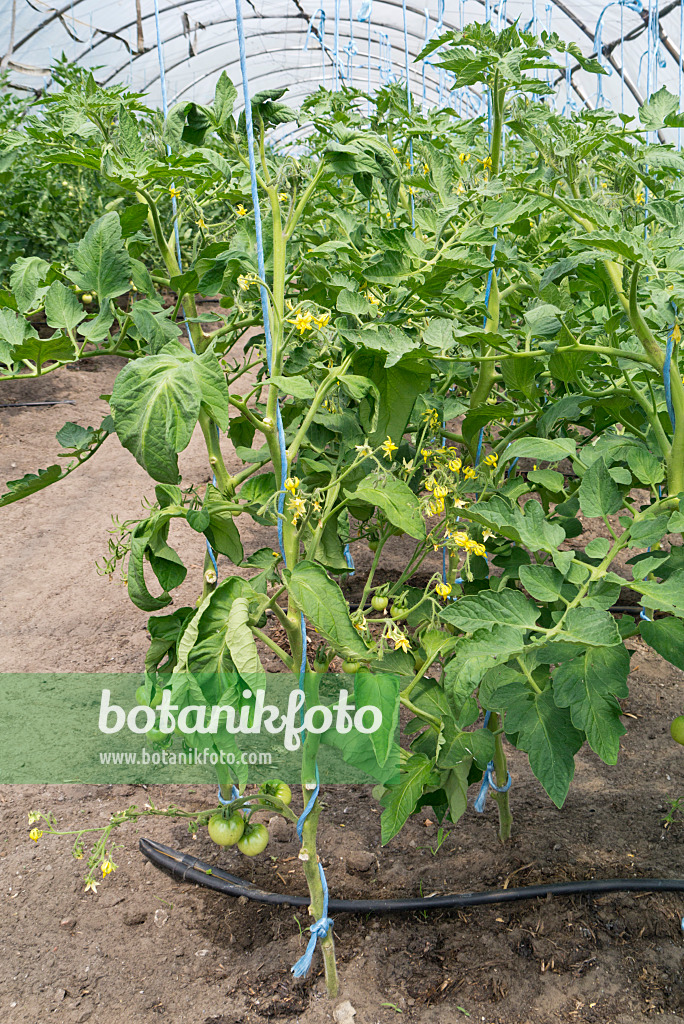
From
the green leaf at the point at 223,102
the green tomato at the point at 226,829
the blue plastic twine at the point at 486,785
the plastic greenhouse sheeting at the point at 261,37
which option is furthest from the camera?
the plastic greenhouse sheeting at the point at 261,37

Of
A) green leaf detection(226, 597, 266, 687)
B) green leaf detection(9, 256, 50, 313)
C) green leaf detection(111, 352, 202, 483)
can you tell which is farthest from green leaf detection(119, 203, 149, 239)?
green leaf detection(226, 597, 266, 687)

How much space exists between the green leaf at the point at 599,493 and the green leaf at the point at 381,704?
0.36m

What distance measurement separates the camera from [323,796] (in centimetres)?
187

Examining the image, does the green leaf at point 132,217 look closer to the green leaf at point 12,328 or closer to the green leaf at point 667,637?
the green leaf at point 12,328

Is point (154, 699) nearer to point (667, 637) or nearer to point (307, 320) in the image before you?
point (307, 320)

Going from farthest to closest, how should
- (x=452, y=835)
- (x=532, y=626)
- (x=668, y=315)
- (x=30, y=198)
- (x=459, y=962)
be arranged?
(x=30, y=198), (x=452, y=835), (x=459, y=962), (x=668, y=315), (x=532, y=626)

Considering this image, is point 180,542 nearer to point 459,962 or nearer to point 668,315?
point 459,962

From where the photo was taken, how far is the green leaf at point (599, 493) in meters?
1.10

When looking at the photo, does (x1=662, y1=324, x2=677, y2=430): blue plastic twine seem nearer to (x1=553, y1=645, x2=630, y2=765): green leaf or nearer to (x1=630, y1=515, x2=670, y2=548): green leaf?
(x1=630, y1=515, x2=670, y2=548): green leaf

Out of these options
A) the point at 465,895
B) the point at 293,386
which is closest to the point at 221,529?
the point at 293,386

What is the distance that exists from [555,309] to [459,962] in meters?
1.14

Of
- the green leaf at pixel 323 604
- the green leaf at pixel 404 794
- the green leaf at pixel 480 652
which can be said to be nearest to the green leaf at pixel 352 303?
the green leaf at pixel 323 604

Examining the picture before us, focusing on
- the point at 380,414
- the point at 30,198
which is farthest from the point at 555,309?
the point at 30,198

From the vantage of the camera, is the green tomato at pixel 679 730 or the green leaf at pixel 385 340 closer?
the green leaf at pixel 385 340
